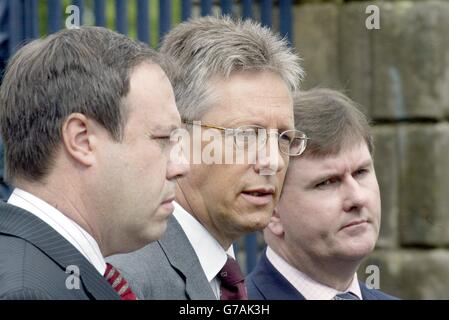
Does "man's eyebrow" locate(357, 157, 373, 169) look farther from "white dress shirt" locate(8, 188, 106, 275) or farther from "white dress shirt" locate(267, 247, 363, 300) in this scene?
"white dress shirt" locate(8, 188, 106, 275)

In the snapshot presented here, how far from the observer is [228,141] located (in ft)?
11.4

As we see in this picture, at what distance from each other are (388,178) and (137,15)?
150 cm

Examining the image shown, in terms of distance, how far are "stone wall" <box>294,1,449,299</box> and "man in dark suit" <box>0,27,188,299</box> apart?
3.08 metres

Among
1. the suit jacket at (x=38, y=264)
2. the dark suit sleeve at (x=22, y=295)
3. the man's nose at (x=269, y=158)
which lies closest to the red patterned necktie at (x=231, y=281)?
the man's nose at (x=269, y=158)

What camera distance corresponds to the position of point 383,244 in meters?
6.00

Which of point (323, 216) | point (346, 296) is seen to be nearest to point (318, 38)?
point (323, 216)

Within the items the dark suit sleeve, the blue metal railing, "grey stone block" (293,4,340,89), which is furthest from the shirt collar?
"grey stone block" (293,4,340,89)

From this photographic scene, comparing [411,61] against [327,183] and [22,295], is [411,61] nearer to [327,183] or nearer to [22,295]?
[327,183]

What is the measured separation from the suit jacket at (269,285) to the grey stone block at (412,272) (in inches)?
77.3

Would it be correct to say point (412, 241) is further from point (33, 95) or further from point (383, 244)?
point (33, 95)

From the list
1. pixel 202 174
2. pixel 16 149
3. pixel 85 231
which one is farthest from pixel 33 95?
pixel 202 174

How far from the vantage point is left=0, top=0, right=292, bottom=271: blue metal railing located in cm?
529

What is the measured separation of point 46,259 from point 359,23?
12.2 feet

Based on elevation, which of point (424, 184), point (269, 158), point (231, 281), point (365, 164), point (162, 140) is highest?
point (162, 140)
